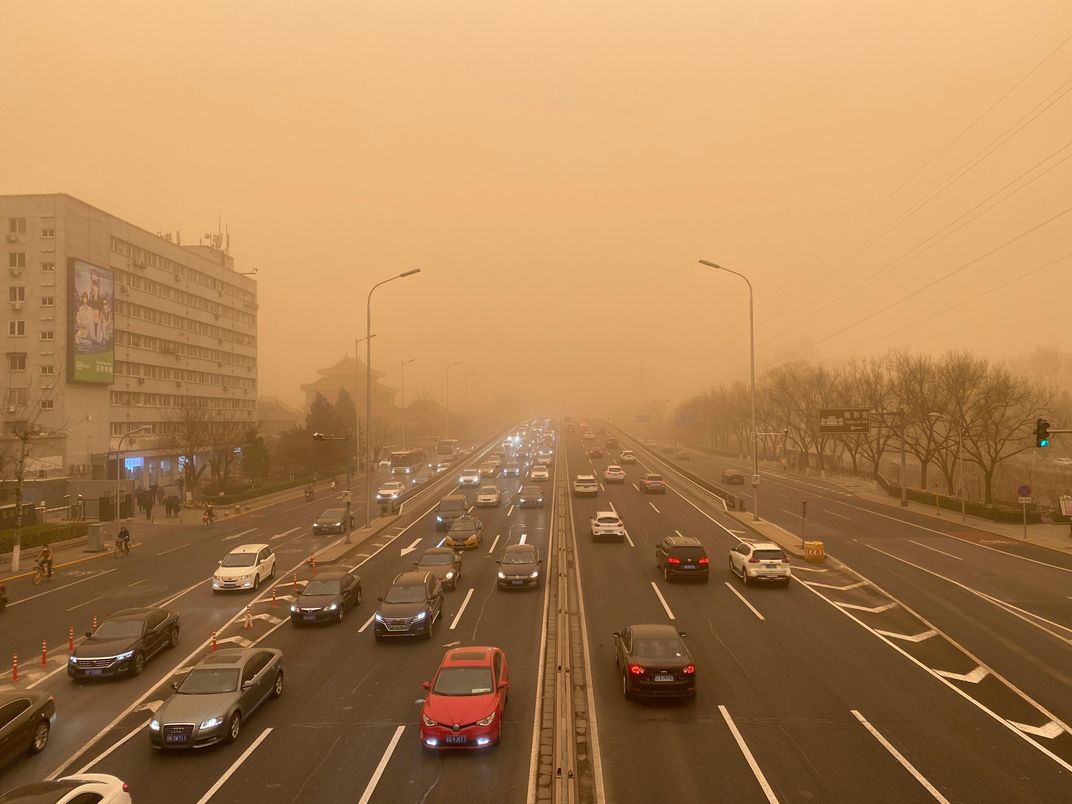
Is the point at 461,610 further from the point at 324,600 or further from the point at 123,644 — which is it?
the point at 123,644

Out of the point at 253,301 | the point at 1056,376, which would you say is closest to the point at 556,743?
the point at 253,301

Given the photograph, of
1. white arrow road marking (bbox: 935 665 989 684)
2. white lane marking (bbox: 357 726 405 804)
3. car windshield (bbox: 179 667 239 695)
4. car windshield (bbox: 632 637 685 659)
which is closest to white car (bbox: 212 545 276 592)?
car windshield (bbox: 179 667 239 695)

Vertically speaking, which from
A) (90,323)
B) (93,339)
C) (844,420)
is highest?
(90,323)

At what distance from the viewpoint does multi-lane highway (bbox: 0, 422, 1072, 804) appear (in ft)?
43.4

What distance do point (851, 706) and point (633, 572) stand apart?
15.6m

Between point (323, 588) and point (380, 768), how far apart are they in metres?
12.4

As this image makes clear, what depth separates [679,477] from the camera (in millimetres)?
74750

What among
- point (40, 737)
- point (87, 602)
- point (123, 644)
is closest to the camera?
point (40, 737)

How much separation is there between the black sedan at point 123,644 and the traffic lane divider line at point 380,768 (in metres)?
9.40

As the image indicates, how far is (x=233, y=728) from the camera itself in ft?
49.9

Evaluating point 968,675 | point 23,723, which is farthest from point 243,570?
point 968,675

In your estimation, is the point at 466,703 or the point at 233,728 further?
the point at 233,728

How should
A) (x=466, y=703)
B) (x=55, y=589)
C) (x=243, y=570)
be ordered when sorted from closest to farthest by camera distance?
(x=466, y=703) → (x=243, y=570) → (x=55, y=589)

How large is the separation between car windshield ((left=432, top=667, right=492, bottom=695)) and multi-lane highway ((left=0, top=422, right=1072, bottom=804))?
1206mm
